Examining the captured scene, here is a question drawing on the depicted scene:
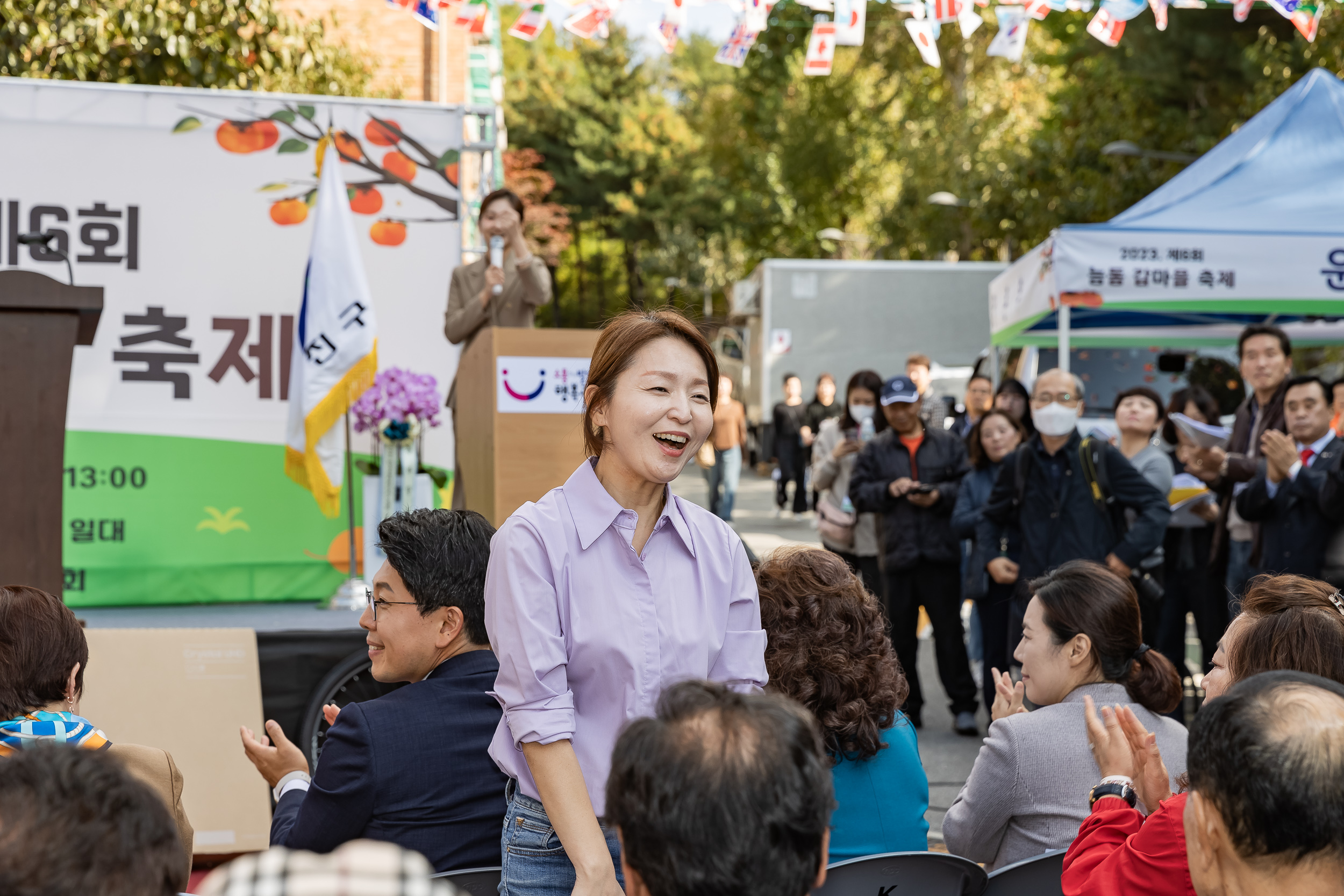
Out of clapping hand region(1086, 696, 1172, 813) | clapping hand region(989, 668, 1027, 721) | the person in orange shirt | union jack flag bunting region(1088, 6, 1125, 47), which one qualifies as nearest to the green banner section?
clapping hand region(989, 668, 1027, 721)

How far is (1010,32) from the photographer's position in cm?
763

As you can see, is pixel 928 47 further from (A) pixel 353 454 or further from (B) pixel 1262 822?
(B) pixel 1262 822

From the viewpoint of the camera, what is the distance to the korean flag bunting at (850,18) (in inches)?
273

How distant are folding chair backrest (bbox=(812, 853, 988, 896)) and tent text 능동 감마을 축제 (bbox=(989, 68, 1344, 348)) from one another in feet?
16.0

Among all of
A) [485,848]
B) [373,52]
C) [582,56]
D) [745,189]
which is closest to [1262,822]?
[485,848]

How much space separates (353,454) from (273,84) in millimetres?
6184

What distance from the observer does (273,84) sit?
10.5 meters

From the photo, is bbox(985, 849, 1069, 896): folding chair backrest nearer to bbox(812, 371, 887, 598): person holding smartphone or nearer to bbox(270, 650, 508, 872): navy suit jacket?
bbox(270, 650, 508, 872): navy suit jacket

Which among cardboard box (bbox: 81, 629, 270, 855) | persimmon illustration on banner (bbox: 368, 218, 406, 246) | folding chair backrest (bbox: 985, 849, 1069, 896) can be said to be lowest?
cardboard box (bbox: 81, 629, 270, 855)

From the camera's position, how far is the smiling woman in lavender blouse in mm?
1684

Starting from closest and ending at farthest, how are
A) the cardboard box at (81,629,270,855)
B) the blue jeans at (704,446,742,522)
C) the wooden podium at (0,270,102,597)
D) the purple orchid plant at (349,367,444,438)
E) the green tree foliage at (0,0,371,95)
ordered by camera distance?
the wooden podium at (0,270,102,597) < the cardboard box at (81,629,270,855) < the purple orchid plant at (349,367,444,438) < the green tree foliage at (0,0,371,95) < the blue jeans at (704,446,742,522)

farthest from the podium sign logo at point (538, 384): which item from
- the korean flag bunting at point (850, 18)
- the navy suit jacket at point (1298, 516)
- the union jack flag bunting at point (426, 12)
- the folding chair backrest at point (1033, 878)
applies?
the korean flag bunting at point (850, 18)

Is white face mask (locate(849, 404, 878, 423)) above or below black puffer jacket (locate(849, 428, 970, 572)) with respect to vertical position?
above

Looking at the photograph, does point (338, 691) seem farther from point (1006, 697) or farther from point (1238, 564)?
point (1238, 564)
